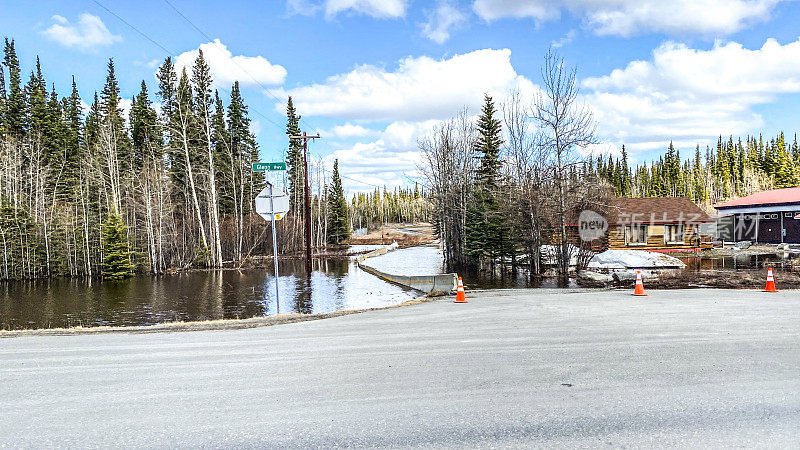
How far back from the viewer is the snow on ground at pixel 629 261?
28.2 m

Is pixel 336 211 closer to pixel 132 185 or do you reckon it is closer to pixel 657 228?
pixel 132 185

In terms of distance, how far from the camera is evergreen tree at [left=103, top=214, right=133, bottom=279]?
3020cm

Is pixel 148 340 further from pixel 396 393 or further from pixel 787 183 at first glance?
pixel 787 183

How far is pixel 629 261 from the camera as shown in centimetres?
2914

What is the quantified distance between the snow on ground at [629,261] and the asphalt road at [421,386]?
1977 cm

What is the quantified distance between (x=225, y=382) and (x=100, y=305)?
16336 mm

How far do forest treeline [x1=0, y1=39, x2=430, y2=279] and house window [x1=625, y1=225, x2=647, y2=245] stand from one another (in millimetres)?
32938

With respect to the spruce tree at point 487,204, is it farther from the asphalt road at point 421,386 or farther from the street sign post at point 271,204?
the asphalt road at point 421,386

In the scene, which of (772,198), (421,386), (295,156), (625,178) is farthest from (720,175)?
(421,386)

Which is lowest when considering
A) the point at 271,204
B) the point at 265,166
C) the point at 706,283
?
the point at 706,283

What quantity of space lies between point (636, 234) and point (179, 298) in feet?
120

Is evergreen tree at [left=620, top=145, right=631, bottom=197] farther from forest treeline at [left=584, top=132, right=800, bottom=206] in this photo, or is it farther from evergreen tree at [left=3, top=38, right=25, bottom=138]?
evergreen tree at [left=3, top=38, right=25, bottom=138]

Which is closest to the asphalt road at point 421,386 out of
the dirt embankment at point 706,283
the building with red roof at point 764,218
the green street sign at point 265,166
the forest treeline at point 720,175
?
the green street sign at point 265,166

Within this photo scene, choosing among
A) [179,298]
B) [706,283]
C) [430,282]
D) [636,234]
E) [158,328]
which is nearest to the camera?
[158,328]
